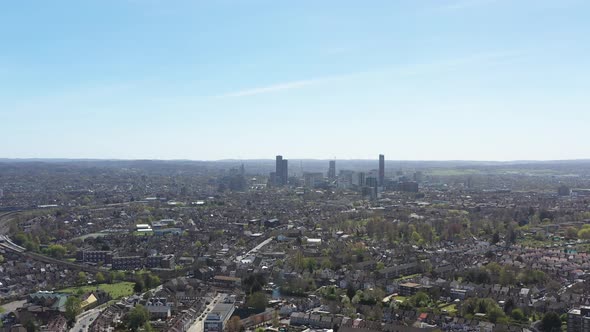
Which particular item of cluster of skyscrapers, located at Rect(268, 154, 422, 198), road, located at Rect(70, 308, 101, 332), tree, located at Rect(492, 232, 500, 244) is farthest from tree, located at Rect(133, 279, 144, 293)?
cluster of skyscrapers, located at Rect(268, 154, 422, 198)

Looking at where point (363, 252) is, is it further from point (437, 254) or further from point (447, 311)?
point (447, 311)

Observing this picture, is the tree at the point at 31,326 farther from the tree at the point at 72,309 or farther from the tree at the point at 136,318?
the tree at the point at 136,318

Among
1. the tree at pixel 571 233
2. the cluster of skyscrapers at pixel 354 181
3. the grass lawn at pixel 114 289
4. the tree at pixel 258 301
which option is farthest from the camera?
the cluster of skyscrapers at pixel 354 181

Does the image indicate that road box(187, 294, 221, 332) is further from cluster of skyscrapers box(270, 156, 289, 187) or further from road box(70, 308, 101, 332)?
cluster of skyscrapers box(270, 156, 289, 187)

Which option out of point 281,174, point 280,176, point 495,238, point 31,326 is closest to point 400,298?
point 31,326

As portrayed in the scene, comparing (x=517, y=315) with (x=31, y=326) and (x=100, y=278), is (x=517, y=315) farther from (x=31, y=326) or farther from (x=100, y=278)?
(x=100, y=278)

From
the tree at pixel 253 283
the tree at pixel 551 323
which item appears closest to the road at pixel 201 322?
the tree at pixel 253 283
